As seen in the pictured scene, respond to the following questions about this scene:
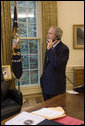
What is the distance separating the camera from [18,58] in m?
3.51

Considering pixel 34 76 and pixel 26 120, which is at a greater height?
pixel 26 120

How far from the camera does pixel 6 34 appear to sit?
3645mm

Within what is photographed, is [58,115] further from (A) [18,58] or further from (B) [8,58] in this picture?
(B) [8,58]

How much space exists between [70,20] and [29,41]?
1.20 meters

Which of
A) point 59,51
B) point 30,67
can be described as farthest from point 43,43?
point 59,51

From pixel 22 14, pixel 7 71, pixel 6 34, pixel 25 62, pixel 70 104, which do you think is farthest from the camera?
pixel 25 62

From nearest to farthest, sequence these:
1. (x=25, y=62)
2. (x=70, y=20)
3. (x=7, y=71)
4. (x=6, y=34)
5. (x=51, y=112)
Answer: (x=51, y=112) < (x=7, y=71) < (x=6, y=34) < (x=25, y=62) < (x=70, y=20)

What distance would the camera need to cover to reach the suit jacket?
205 centimetres

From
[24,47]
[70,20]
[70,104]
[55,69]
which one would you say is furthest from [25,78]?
[70,104]

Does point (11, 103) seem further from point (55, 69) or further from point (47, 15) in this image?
point (47, 15)

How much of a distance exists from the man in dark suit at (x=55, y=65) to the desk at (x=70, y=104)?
0.41m

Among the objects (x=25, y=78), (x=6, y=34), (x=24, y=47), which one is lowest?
(x=25, y=78)

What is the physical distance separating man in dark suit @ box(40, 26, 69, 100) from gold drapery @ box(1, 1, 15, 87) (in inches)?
67.2

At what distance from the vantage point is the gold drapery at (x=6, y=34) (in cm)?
358
